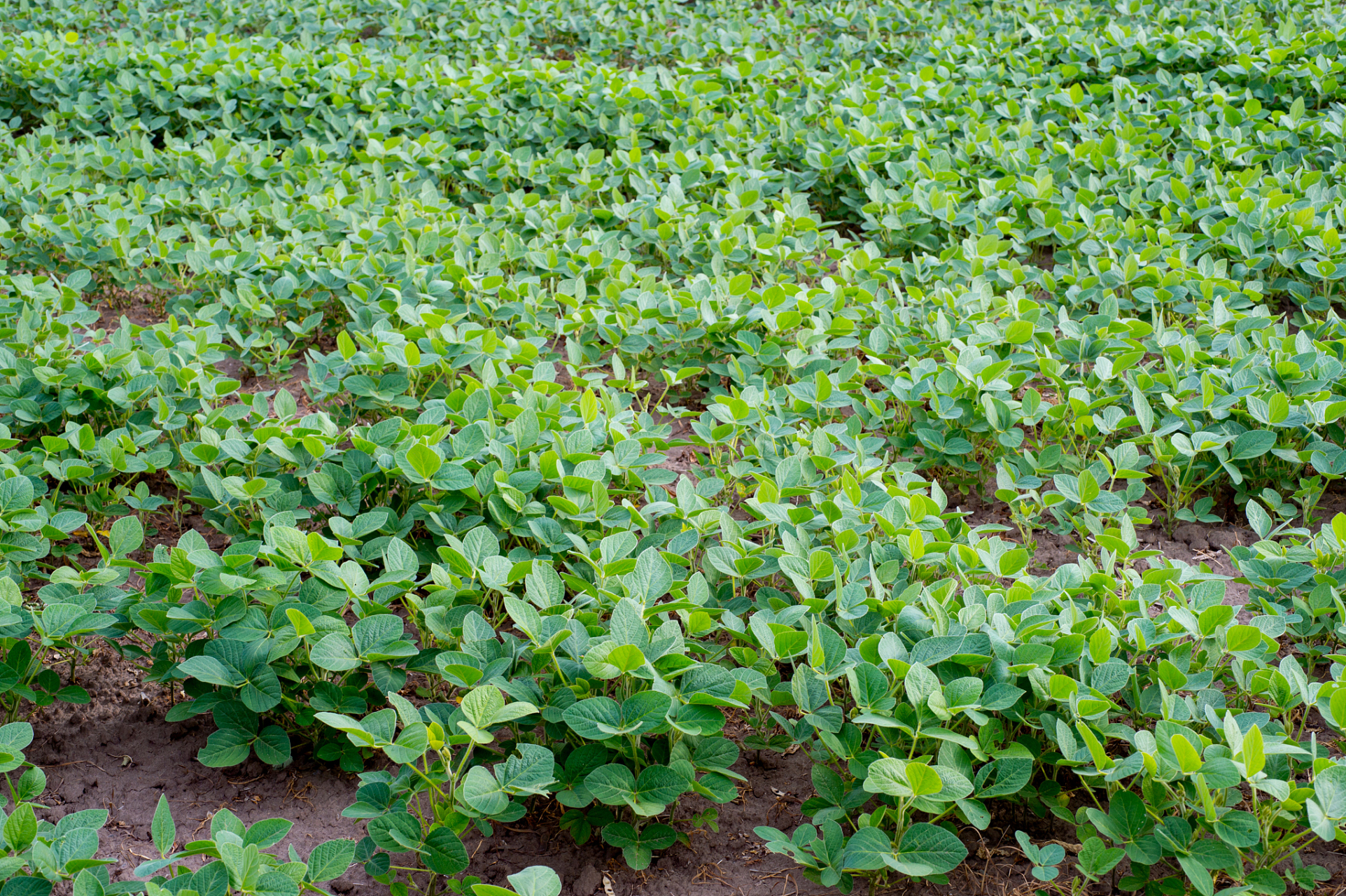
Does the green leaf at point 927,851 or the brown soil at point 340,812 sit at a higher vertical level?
the green leaf at point 927,851

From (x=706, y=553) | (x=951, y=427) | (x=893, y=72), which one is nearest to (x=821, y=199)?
(x=893, y=72)

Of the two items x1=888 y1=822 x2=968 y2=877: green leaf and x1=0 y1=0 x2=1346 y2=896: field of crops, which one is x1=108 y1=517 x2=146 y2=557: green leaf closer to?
x1=0 y1=0 x2=1346 y2=896: field of crops

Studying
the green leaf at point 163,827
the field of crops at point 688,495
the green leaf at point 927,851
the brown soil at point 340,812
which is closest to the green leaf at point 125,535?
the field of crops at point 688,495

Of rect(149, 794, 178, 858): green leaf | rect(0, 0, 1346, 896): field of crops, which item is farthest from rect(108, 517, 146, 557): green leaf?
rect(149, 794, 178, 858): green leaf

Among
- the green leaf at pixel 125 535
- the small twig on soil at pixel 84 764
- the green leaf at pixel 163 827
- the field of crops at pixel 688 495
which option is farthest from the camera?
the green leaf at pixel 125 535

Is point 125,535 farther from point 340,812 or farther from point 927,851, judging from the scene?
point 927,851

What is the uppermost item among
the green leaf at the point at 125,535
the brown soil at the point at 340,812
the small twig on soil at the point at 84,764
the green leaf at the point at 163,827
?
the green leaf at the point at 125,535

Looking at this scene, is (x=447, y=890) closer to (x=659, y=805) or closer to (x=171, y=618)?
(x=659, y=805)

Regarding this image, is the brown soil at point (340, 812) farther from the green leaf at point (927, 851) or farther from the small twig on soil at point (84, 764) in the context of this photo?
the green leaf at point (927, 851)

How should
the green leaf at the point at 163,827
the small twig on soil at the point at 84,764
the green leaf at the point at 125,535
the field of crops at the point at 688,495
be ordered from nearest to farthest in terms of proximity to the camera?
1. the green leaf at the point at 163,827
2. the field of crops at the point at 688,495
3. the small twig on soil at the point at 84,764
4. the green leaf at the point at 125,535

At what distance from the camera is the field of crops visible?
1604 millimetres

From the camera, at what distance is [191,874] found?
144cm

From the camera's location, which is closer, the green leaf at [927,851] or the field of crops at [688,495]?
the green leaf at [927,851]

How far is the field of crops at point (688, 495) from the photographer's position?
160 cm
